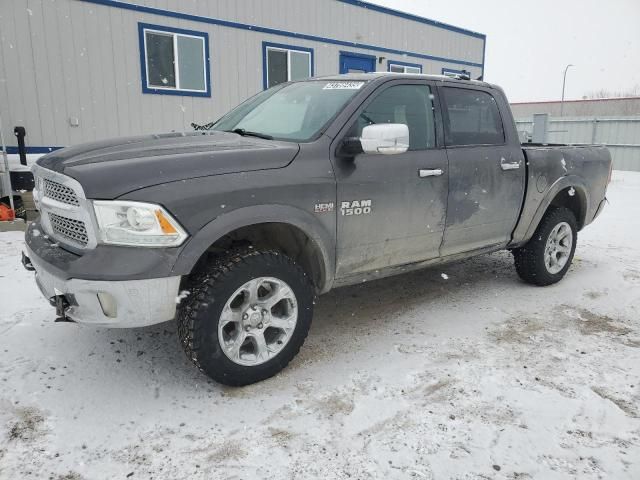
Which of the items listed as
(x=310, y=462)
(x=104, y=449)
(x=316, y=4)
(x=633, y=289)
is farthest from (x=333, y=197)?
(x=316, y=4)

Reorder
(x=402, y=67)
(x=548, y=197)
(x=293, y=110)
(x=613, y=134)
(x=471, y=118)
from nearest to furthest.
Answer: (x=293, y=110), (x=471, y=118), (x=548, y=197), (x=402, y=67), (x=613, y=134)

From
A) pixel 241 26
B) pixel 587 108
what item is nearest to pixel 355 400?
pixel 241 26

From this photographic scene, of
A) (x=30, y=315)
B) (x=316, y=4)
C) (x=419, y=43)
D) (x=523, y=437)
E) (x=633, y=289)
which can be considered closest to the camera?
(x=523, y=437)

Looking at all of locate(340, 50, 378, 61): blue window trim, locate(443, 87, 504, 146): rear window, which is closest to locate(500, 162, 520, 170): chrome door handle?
locate(443, 87, 504, 146): rear window

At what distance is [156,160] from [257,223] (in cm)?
61

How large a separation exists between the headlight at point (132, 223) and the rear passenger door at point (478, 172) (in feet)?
7.07

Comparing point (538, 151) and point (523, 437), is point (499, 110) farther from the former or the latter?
point (523, 437)

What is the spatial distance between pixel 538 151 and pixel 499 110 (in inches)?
20.3

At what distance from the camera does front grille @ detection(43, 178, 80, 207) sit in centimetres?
258

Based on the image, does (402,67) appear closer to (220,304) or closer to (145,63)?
(145,63)

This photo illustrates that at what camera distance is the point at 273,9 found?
9.66 meters

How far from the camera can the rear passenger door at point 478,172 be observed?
377cm

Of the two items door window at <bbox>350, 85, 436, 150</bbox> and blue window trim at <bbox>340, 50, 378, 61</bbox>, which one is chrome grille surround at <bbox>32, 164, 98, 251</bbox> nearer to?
door window at <bbox>350, 85, 436, 150</bbox>

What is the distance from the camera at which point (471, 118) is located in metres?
4.02
